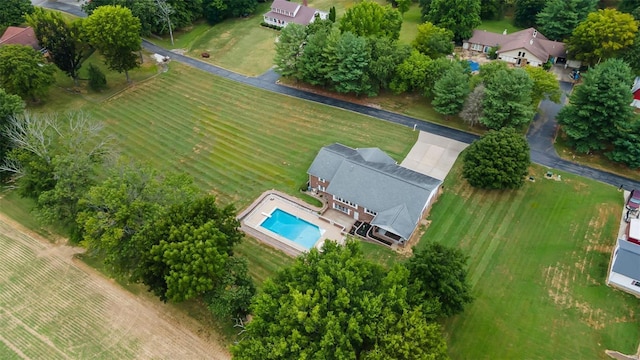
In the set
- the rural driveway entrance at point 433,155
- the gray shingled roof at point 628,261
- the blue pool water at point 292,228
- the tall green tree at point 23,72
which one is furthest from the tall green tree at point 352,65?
the tall green tree at point 23,72

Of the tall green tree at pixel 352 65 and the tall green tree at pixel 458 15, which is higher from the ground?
the tall green tree at pixel 458 15

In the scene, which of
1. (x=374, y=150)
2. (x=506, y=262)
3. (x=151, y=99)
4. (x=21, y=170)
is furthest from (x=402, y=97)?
(x=21, y=170)

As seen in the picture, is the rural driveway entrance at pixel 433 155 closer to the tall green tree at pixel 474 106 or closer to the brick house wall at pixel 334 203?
the tall green tree at pixel 474 106

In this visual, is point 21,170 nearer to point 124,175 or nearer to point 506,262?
point 124,175

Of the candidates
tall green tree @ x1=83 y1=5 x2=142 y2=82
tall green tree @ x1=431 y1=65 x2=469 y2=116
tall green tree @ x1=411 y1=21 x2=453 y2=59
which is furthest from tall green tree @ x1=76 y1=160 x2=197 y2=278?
tall green tree @ x1=411 y1=21 x2=453 y2=59

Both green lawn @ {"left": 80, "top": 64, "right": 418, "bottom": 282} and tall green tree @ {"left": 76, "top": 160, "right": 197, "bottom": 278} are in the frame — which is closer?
tall green tree @ {"left": 76, "top": 160, "right": 197, "bottom": 278}

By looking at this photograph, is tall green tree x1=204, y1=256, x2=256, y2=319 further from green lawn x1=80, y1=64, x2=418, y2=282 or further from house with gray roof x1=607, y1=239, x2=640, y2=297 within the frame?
house with gray roof x1=607, y1=239, x2=640, y2=297
